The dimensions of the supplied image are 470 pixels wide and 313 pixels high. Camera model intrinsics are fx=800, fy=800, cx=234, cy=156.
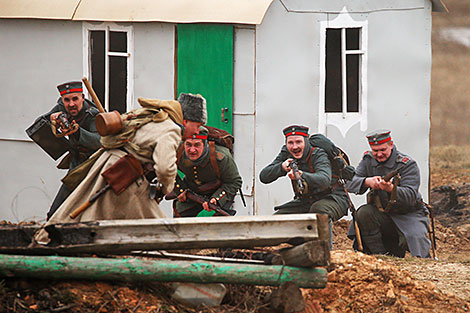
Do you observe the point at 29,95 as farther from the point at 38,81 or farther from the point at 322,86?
the point at 322,86

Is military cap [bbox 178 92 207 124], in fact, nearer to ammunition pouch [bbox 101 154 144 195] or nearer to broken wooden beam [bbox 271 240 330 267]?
ammunition pouch [bbox 101 154 144 195]

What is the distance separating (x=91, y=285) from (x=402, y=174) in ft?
15.5

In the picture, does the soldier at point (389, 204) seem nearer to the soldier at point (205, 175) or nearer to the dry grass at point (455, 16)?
the soldier at point (205, 175)

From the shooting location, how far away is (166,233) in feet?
17.9

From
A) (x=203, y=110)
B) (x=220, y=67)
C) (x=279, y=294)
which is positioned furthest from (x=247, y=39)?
(x=279, y=294)

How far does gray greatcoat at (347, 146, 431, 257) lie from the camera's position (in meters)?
9.08

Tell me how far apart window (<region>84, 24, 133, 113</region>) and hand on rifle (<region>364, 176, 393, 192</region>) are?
3959mm

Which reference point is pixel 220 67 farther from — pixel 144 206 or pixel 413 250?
pixel 144 206

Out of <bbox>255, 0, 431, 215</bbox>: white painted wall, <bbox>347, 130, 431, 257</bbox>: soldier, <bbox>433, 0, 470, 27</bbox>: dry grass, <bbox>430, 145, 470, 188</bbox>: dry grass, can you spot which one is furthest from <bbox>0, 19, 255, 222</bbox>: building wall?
<bbox>433, 0, 470, 27</bbox>: dry grass

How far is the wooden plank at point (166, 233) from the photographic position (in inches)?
213

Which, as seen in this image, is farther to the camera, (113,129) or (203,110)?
(203,110)

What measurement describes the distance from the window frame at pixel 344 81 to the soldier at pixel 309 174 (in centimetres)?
264

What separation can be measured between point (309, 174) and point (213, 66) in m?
3.28

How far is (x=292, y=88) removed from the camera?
11.2 meters
